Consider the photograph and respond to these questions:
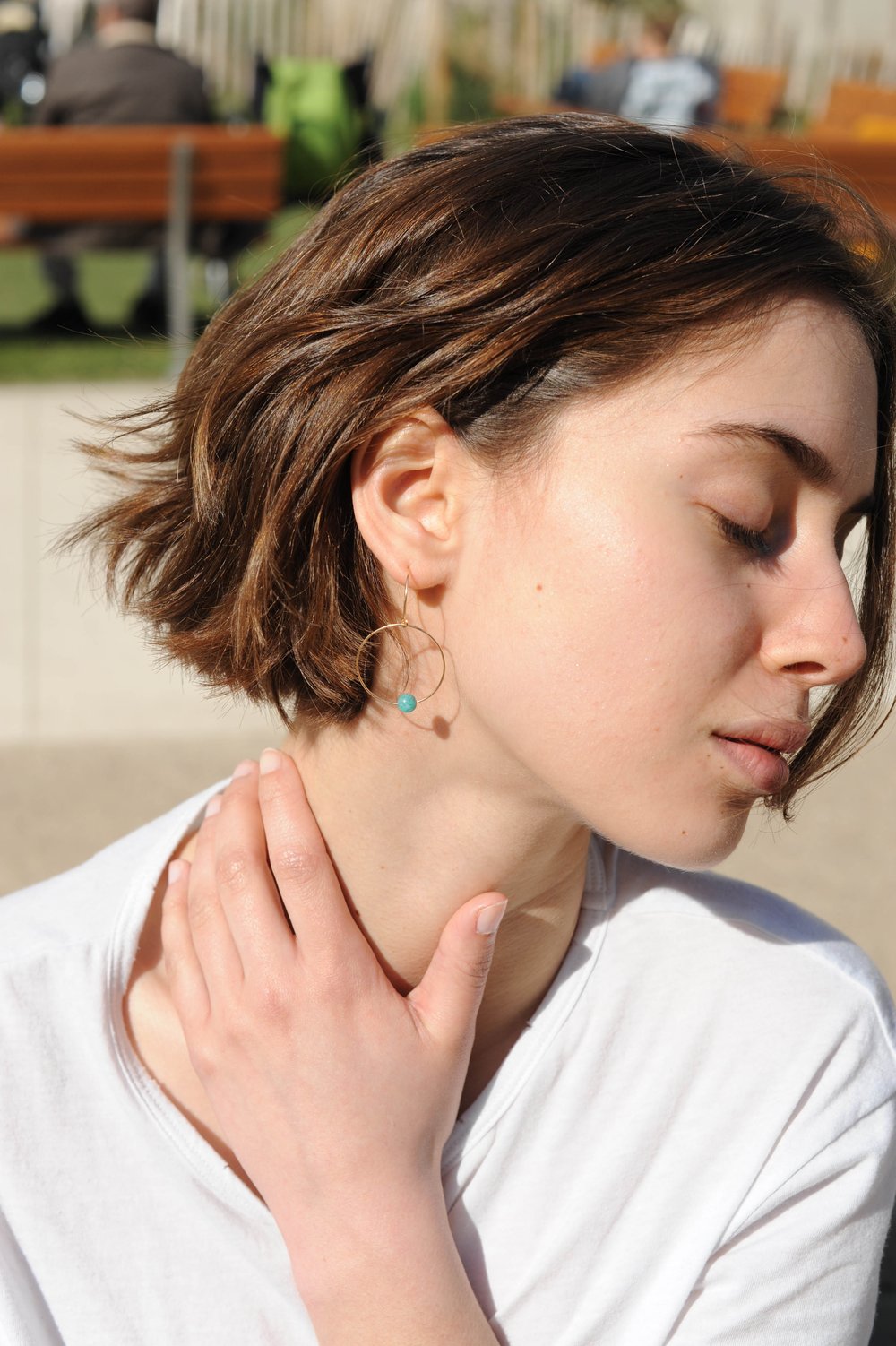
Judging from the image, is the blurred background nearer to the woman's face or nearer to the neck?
the neck

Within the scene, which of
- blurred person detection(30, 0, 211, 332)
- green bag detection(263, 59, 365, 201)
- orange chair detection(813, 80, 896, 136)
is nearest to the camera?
blurred person detection(30, 0, 211, 332)

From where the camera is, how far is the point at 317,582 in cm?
172

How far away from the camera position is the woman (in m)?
1.53

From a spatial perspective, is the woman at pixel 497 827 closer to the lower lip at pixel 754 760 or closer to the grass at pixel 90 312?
the lower lip at pixel 754 760

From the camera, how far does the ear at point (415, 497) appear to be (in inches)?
63.5

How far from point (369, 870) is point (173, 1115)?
359mm

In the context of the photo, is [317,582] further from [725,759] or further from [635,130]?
[635,130]

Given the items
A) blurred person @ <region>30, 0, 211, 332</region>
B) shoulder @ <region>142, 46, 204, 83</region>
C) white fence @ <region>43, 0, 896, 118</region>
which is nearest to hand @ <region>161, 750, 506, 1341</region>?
blurred person @ <region>30, 0, 211, 332</region>

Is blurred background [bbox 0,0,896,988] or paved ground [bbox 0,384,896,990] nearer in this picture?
paved ground [bbox 0,384,896,990]

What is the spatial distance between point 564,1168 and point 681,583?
28.1 inches

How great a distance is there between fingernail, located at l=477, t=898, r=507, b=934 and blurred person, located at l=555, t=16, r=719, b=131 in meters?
11.4

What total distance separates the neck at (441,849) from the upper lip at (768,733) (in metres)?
0.24

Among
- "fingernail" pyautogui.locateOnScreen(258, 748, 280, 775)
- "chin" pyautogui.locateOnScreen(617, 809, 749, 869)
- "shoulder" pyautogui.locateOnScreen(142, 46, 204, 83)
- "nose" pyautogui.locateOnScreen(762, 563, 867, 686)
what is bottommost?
"fingernail" pyautogui.locateOnScreen(258, 748, 280, 775)

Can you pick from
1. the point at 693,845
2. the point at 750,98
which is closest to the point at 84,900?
the point at 693,845
